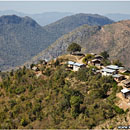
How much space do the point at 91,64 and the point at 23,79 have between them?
79.0ft

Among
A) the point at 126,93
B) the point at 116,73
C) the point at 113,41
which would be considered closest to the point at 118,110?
the point at 126,93

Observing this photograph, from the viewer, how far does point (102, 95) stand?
47094 millimetres

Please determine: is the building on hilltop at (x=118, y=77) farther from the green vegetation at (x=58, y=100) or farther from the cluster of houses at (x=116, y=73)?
the green vegetation at (x=58, y=100)

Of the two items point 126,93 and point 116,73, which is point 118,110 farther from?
point 116,73

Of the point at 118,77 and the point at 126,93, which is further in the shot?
the point at 118,77

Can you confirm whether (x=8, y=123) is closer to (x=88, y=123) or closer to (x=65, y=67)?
(x=88, y=123)

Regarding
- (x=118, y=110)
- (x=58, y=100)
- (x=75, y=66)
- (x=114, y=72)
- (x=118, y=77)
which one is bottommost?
(x=58, y=100)

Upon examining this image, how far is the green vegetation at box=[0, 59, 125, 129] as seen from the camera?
4116 cm

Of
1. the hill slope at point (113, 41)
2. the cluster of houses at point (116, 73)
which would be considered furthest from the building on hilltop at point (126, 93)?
the hill slope at point (113, 41)

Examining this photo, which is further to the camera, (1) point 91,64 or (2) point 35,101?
(1) point 91,64

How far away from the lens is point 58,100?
1962 inches

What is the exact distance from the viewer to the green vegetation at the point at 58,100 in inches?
1620

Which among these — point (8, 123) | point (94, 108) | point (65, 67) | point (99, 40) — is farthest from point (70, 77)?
point (99, 40)

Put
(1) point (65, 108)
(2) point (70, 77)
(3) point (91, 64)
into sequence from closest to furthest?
1. (1) point (65, 108)
2. (2) point (70, 77)
3. (3) point (91, 64)
